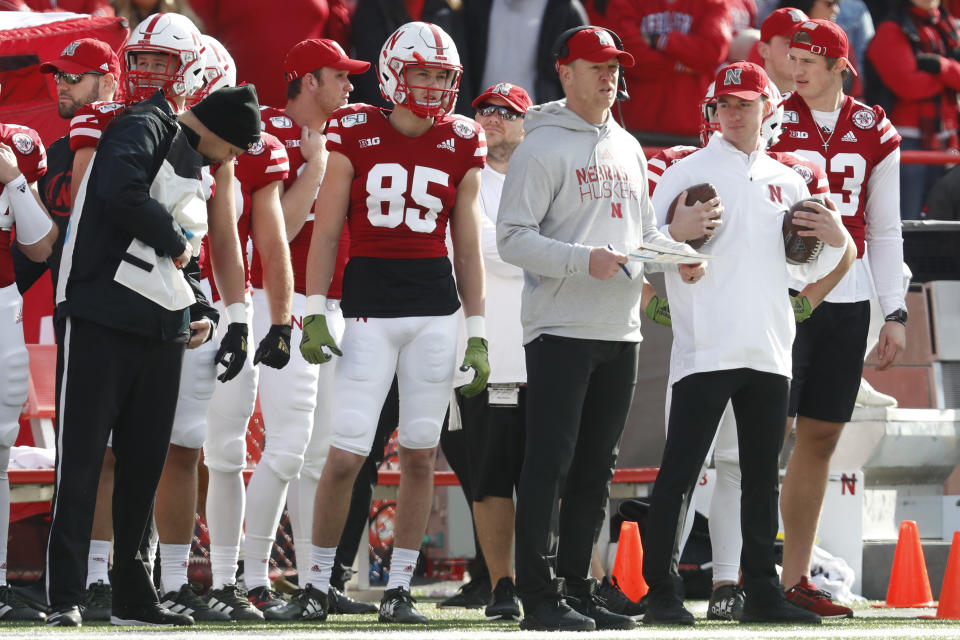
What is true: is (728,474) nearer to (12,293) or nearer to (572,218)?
(572,218)

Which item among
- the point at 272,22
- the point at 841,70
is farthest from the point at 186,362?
the point at 272,22

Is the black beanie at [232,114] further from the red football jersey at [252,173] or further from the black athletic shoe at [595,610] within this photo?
the black athletic shoe at [595,610]

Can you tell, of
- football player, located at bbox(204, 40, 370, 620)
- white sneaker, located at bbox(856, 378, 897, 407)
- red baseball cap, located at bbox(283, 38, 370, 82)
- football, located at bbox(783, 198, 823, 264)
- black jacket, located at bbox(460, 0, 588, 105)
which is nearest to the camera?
football, located at bbox(783, 198, 823, 264)

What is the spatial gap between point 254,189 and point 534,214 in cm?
124

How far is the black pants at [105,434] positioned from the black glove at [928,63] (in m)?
5.92

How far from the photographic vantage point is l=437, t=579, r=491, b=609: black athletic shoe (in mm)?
6641

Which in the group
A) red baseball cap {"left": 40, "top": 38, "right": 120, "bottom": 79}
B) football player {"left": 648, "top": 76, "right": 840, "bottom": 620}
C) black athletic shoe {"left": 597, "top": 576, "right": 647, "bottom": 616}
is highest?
red baseball cap {"left": 40, "top": 38, "right": 120, "bottom": 79}

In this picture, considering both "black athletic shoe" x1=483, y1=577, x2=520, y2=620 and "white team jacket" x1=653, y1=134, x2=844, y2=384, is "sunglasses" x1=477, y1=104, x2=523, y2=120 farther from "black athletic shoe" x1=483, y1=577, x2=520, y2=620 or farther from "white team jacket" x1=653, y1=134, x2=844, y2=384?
"black athletic shoe" x1=483, y1=577, x2=520, y2=620

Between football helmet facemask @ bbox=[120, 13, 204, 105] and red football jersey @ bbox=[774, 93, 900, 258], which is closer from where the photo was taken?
football helmet facemask @ bbox=[120, 13, 204, 105]

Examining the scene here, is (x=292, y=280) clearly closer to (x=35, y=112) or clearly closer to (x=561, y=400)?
(x=561, y=400)

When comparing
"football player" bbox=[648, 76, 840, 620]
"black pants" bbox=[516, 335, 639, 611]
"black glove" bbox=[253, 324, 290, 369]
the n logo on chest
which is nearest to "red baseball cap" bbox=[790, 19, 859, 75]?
"football player" bbox=[648, 76, 840, 620]

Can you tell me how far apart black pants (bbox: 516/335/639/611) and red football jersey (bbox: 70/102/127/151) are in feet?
5.00

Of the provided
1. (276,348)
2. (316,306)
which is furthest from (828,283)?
(276,348)

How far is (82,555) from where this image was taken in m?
4.83
